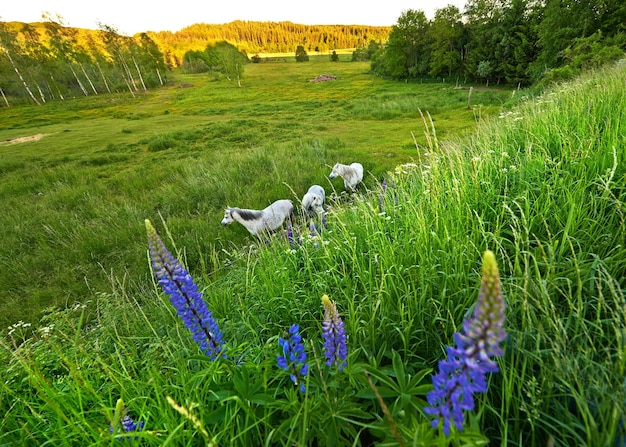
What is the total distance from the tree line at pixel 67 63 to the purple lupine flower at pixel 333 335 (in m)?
74.4

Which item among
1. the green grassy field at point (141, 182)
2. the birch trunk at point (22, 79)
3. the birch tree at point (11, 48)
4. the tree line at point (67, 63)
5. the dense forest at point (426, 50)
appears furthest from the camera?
the tree line at point (67, 63)

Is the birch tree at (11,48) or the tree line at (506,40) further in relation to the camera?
the birch tree at (11,48)

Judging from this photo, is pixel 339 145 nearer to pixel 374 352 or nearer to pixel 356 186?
pixel 356 186

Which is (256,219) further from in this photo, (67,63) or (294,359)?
(67,63)

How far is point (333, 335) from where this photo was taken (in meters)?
1.41

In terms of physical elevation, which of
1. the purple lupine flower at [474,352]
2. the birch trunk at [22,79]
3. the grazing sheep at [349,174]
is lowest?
the birch trunk at [22,79]

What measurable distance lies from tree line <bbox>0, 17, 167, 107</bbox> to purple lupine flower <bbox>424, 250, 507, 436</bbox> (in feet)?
246

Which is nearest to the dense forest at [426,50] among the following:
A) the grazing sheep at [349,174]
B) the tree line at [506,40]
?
the tree line at [506,40]

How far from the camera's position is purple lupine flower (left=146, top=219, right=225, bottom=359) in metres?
1.61

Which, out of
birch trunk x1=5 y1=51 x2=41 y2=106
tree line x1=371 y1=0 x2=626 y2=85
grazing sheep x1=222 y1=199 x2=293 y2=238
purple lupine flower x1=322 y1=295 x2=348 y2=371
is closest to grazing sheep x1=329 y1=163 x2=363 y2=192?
grazing sheep x1=222 y1=199 x2=293 y2=238

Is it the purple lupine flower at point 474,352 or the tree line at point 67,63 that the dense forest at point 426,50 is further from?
the purple lupine flower at point 474,352

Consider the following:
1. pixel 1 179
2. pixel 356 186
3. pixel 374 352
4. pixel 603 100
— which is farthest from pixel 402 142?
pixel 1 179

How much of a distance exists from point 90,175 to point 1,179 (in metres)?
5.38

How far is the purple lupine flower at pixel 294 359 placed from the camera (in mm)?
1416
